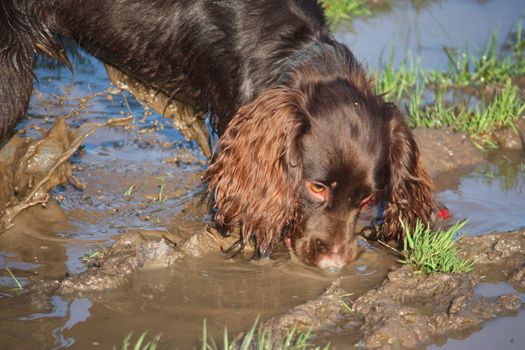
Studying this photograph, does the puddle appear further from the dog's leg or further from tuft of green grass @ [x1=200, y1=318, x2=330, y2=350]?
the dog's leg

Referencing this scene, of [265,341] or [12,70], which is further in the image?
[12,70]

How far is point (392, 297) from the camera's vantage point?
4336 mm

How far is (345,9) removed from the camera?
8.70 m

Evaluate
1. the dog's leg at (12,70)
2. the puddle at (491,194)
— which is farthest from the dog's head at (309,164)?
the dog's leg at (12,70)

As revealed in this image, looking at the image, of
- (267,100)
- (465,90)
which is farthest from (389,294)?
(465,90)

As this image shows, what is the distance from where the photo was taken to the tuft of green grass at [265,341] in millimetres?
3549

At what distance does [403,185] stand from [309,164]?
63 centimetres

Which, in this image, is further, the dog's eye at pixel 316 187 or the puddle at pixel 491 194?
the puddle at pixel 491 194

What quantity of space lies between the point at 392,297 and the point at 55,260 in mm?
1723

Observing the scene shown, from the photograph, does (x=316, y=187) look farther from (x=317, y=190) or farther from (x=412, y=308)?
(x=412, y=308)

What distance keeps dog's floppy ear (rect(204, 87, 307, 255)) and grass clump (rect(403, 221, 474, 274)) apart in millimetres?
673

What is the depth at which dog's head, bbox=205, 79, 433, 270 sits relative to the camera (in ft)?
14.0

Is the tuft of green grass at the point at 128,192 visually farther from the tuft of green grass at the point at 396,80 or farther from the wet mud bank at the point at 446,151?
the tuft of green grass at the point at 396,80

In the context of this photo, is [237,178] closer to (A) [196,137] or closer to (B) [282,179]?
(B) [282,179]
